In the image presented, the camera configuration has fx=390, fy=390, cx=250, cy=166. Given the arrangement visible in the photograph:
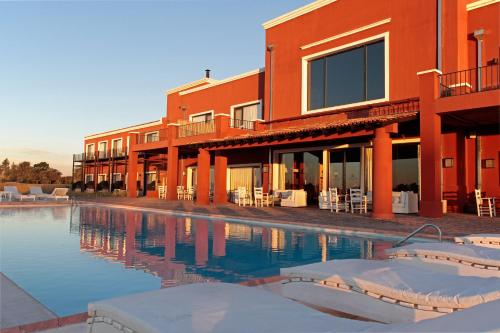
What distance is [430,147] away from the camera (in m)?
11.3

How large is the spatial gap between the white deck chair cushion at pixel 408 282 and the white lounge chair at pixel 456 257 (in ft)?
2.66

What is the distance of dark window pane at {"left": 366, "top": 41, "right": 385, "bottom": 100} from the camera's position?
48.5ft

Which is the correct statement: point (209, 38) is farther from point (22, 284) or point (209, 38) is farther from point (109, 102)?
point (22, 284)

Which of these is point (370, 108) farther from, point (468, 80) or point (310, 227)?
point (310, 227)

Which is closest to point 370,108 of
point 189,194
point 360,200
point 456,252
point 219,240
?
point 360,200

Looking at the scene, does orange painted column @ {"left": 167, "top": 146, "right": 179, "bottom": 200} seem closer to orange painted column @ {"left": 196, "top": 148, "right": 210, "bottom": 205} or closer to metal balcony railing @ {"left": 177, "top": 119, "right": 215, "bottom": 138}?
metal balcony railing @ {"left": 177, "top": 119, "right": 215, "bottom": 138}

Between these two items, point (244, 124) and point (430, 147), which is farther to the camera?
point (244, 124)

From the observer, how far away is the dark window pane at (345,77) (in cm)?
1548

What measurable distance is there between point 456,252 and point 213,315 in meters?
3.49

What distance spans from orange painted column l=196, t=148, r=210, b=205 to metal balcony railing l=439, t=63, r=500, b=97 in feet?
34.1

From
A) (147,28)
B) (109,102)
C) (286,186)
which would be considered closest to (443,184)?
(286,186)

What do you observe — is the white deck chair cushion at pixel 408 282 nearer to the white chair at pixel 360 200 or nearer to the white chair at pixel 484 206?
the white chair at pixel 360 200

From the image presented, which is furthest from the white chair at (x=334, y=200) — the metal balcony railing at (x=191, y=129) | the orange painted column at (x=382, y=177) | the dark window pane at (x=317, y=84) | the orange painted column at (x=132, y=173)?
the orange painted column at (x=132, y=173)

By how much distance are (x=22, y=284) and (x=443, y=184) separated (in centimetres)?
1278
